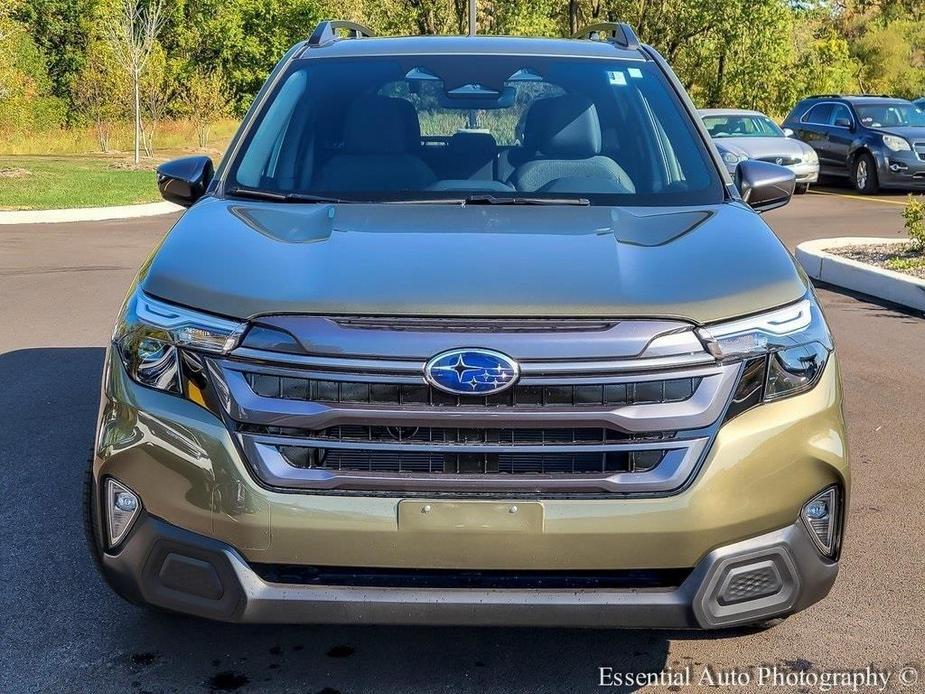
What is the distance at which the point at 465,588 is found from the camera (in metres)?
2.80

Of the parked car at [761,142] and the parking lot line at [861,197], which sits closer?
the parking lot line at [861,197]

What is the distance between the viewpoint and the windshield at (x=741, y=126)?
21406mm

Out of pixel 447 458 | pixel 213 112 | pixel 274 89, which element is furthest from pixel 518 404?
pixel 213 112

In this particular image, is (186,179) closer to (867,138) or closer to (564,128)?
(564,128)

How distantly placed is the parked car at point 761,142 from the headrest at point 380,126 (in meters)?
16.1

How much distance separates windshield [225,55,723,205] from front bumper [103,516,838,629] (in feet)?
4.64

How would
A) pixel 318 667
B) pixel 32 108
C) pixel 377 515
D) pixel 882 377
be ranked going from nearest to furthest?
pixel 377 515 → pixel 318 667 → pixel 882 377 → pixel 32 108

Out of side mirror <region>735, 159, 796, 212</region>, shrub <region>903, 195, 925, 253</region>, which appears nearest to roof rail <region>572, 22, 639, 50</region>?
side mirror <region>735, 159, 796, 212</region>

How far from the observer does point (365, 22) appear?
37.4 meters

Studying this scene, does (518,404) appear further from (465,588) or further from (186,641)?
(186,641)

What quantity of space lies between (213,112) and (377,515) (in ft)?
122

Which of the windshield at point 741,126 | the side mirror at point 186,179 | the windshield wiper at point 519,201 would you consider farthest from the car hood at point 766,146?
the windshield wiper at point 519,201

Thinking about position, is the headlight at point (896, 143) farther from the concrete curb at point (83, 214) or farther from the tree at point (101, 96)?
the tree at point (101, 96)

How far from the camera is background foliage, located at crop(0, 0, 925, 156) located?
120ft
